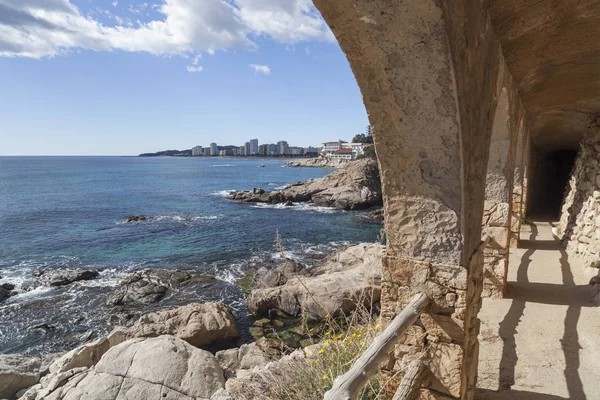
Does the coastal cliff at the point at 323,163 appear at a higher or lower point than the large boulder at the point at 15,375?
higher

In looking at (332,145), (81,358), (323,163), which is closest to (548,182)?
(81,358)

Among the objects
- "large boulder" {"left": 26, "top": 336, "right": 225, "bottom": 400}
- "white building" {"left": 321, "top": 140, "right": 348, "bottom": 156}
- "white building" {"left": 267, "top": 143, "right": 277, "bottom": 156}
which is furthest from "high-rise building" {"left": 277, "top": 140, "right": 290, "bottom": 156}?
"large boulder" {"left": 26, "top": 336, "right": 225, "bottom": 400}

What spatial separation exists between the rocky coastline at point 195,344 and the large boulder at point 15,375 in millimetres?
17

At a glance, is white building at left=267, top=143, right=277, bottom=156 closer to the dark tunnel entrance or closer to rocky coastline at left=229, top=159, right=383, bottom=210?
rocky coastline at left=229, top=159, right=383, bottom=210

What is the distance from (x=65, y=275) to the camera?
15414 mm

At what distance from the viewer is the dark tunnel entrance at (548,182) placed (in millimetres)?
13859

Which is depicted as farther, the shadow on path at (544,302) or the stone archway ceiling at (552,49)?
the shadow on path at (544,302)

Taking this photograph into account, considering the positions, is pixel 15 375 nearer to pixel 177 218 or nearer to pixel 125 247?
pixel 125 247

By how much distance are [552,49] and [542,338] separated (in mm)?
3385

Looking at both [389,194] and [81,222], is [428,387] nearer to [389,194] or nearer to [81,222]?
[389,194]

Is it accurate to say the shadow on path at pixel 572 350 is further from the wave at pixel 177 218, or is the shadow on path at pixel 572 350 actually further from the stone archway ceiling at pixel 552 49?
the wave at pixel 177 218

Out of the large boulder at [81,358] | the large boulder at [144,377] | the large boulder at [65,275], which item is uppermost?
the large boulder at [144,377]

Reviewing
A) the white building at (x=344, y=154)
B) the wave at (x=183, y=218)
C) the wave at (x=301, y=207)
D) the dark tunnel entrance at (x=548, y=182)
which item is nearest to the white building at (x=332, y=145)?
the white building at (x=344, y=154)

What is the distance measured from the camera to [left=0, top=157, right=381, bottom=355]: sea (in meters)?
12.0
